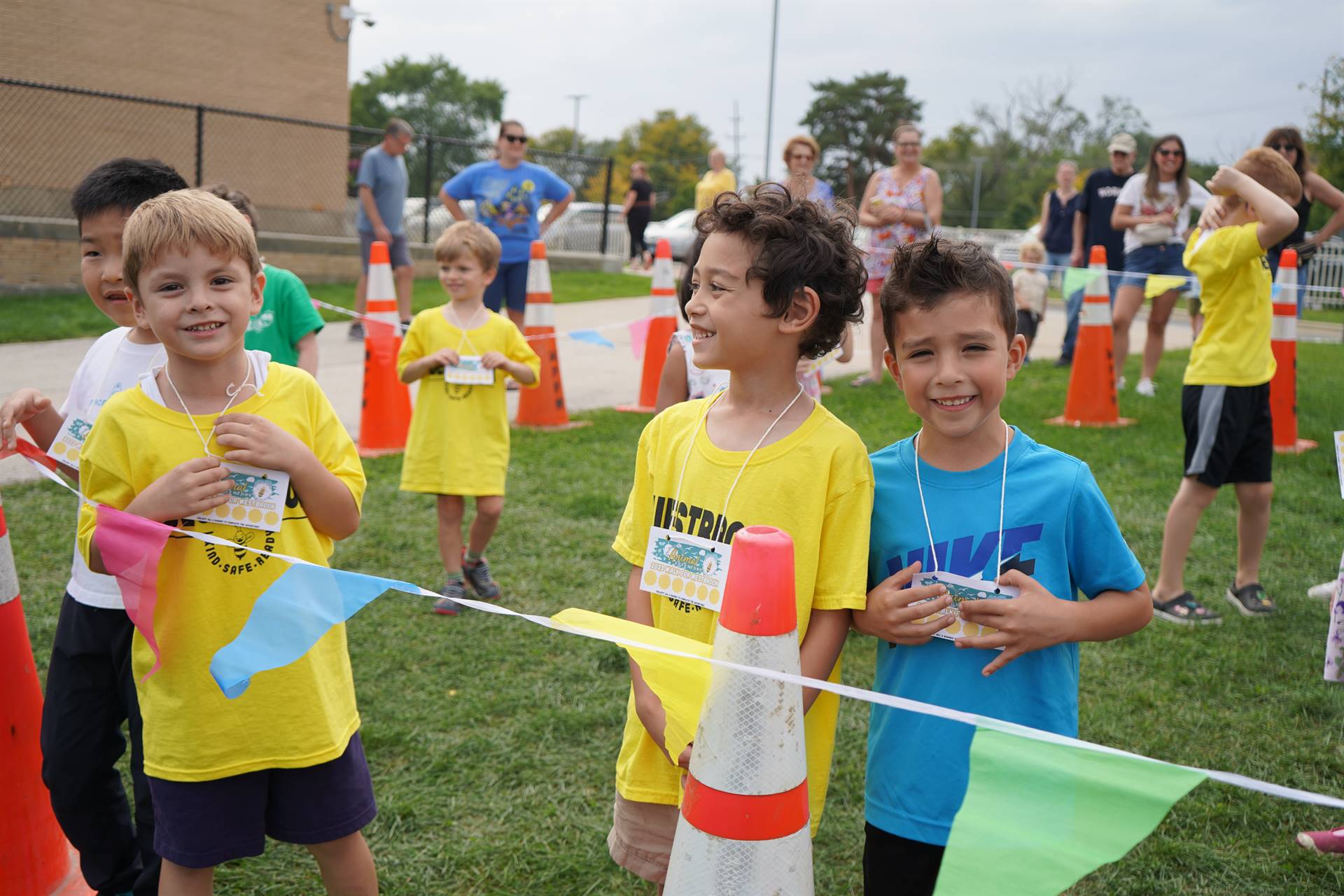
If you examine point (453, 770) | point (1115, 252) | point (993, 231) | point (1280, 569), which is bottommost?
point (453, 770)

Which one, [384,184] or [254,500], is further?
[384,184]

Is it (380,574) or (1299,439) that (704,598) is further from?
(1299,439)

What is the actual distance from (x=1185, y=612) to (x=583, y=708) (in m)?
2.82

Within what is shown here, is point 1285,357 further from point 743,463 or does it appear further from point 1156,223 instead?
point 743,463

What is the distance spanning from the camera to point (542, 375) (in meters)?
8.30

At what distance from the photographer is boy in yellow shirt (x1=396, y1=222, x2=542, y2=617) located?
4.99 meters

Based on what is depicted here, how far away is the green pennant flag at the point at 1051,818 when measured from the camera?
1.47 meters

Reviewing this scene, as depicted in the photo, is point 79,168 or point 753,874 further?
point 79,168

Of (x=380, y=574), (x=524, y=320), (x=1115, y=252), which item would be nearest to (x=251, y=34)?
(x=524, y=320)

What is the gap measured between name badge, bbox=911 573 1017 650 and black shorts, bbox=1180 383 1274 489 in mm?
3293

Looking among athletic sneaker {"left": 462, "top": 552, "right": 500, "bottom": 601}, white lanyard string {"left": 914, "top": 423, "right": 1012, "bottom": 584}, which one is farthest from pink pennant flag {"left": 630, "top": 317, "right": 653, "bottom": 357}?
white lanyard string {"left": 914, "top": 423, "right": 1012, "bottom": 584}

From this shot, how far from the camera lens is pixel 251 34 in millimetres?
22094

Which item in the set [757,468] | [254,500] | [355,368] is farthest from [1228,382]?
[355,368]

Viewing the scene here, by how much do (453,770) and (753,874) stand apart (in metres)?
2.04
